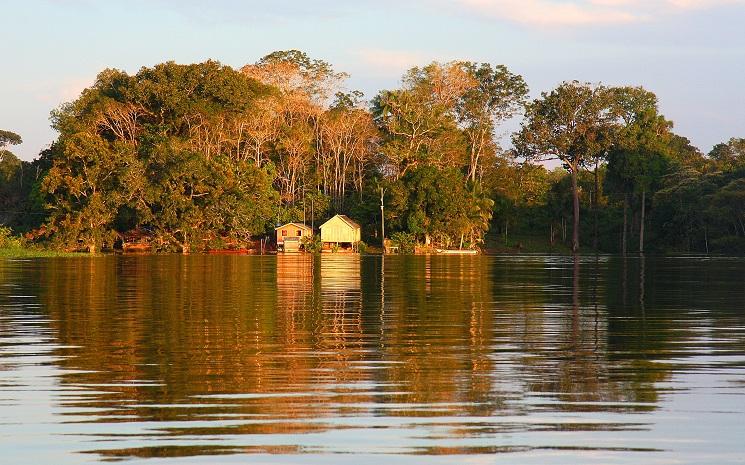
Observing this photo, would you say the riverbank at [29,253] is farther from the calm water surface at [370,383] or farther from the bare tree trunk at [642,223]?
the bare tree trunk at [642,223]

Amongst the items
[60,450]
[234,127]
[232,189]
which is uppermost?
[234,127]

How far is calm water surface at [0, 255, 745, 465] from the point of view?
300 inches

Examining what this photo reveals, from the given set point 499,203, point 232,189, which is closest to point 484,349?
point 232,189

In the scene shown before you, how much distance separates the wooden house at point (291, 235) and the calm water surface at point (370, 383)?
59.7 m

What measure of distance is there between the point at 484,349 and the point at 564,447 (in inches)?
251

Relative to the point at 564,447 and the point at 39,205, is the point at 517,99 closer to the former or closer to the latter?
the point at 39,205

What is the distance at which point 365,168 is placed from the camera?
3718 inches

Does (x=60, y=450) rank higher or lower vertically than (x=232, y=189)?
lower

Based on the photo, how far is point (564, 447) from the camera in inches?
299

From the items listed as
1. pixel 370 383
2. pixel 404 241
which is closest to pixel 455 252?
pixel 404 241

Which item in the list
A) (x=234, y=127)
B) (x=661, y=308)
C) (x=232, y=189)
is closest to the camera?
(x=661, y=308)

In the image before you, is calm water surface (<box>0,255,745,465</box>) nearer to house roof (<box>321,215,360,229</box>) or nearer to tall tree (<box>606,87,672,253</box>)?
house roof (<box>321,215,360,229</box>)

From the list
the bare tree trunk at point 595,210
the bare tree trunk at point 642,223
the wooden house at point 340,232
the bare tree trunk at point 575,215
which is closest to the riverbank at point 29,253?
A: the wooden house at point 340,232

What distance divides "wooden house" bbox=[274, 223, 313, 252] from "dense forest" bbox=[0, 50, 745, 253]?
170 centimetres
